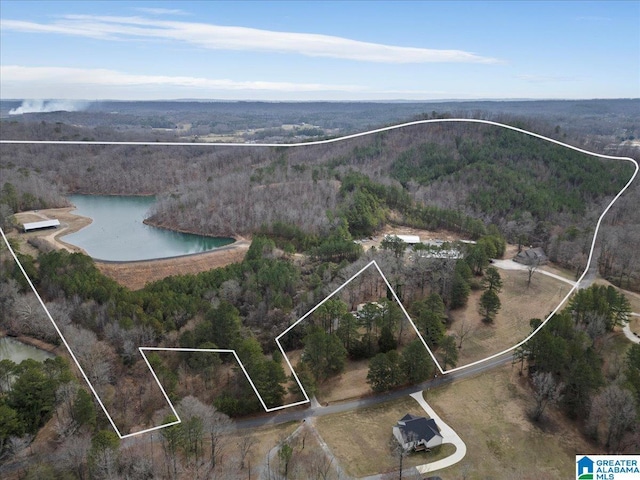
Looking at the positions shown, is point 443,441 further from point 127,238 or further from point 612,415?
point 127,238

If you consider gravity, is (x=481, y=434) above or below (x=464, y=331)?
below

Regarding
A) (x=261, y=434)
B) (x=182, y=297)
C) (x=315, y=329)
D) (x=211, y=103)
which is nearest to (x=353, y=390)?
(x=315, y=329)

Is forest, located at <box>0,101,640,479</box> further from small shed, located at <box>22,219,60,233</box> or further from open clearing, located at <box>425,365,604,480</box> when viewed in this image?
small shed, located at <box>22,219,60,233</box>

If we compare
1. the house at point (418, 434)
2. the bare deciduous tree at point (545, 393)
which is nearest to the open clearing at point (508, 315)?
the bare deciduous tree at point (545, 393)

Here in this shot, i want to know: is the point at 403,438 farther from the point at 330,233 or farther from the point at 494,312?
the point at 330,233

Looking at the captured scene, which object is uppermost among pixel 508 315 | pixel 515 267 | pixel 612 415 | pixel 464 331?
pixel 508 315

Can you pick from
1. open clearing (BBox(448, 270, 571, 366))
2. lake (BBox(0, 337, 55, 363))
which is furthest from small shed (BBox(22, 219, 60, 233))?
open clearing (BBox(448, 270, 571, 366))

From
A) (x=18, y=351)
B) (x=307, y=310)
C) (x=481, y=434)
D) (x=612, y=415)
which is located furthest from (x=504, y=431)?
(x=18, y=351)
